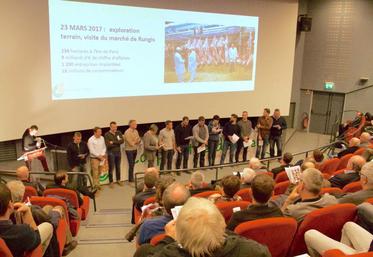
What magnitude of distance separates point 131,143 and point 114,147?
38cm

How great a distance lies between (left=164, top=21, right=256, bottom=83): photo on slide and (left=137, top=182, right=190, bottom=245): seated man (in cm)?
710

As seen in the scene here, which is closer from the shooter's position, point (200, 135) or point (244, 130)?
point (200, 135)

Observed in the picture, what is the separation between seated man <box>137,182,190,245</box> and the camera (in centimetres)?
291

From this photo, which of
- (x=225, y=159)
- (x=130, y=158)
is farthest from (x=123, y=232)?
(x=225, y=159)

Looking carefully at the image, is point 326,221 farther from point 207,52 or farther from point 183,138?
point 207,52

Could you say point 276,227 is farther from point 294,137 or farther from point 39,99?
point 294,137

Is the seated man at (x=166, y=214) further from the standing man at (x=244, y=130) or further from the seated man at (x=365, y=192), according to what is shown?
the standing man at (x=244, y=130)

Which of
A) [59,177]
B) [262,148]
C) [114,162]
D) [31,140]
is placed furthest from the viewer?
[262,148]

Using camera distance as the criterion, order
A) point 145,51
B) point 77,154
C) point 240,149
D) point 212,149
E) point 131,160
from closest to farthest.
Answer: point 77,154 < point 131,160 < point 145,51 < point 212,149 < point 240,149

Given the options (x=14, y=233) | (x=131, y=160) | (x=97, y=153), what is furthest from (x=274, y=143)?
(x=14, y=233)

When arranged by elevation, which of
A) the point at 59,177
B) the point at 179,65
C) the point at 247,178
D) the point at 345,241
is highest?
the point at 179,65

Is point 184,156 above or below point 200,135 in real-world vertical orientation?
below

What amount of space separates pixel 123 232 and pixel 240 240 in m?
3.81

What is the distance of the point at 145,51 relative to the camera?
365 inches
